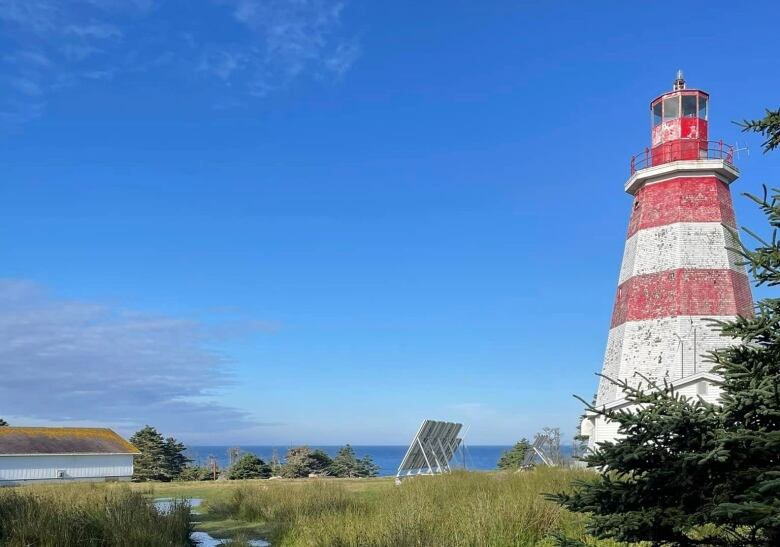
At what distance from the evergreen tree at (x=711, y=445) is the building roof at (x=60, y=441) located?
39.5 m

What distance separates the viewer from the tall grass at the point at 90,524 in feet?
36.1

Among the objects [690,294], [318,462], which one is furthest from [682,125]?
[318,462]

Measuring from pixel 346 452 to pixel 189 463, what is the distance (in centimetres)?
1451

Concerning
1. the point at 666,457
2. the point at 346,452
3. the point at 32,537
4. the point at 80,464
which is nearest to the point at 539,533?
the point at 666,457

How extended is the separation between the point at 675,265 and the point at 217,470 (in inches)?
1312

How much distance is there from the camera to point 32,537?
11.1 metres

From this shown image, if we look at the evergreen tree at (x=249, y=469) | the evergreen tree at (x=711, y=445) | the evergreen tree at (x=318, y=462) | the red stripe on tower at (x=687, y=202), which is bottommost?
the evergreen tree at (x=318, y=462)

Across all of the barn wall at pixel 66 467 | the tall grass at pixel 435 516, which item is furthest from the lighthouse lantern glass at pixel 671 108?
the barn wall at pixel 66 467

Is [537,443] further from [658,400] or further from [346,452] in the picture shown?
[346,452]

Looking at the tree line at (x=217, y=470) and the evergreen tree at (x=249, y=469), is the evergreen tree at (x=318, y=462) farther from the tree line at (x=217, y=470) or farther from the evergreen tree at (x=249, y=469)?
the evergreen tree at (x=249, y=469)

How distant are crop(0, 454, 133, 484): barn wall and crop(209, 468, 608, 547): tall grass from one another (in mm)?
25443

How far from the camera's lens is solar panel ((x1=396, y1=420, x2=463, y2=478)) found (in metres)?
26.2

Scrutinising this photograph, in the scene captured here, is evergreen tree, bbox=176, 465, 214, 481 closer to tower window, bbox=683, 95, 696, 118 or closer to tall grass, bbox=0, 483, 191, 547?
tall grass, bbox=0, 483, 191, 547

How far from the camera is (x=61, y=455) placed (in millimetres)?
38625
